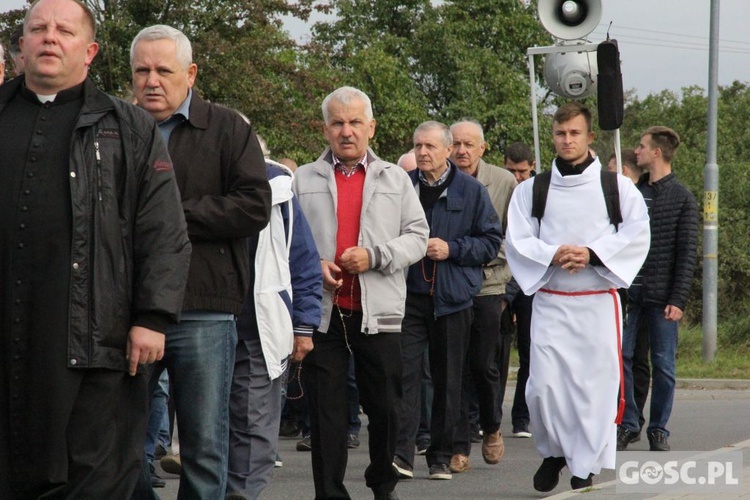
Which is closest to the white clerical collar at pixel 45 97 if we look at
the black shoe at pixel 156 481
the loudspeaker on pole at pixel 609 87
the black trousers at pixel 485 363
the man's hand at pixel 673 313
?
the black shoe at pixel 156 481

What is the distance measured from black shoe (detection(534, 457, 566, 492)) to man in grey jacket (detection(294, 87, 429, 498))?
3.10ft

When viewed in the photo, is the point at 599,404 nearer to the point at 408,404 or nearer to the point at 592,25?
the point at 408,404

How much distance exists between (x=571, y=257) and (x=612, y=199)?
0.47 m

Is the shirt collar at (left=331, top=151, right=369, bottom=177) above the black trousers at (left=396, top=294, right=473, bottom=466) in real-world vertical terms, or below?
above

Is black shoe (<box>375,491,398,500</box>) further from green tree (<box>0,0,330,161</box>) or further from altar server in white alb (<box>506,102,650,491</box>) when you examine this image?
green tree (<box>0,0,330,161</box>)

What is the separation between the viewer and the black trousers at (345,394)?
23.0ft

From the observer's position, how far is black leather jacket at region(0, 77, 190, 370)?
4555 mm

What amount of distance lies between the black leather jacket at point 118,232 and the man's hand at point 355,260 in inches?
92.4

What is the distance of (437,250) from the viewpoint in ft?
27.9

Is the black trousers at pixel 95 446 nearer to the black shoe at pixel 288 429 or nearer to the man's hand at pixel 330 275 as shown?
the man's hand at pixel 330 275

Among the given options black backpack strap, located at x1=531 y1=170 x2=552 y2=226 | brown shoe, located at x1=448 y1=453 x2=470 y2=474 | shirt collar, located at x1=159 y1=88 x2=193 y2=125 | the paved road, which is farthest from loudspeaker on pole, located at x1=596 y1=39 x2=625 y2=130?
shirt collar, located at x1=159 y1=88 x2=193 y2=125

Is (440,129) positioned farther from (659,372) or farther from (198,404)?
(198,404)

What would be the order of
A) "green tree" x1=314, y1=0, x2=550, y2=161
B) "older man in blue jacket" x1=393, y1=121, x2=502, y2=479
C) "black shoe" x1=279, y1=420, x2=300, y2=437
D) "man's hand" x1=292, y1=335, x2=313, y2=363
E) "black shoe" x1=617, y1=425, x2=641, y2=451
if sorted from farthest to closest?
"green tree" x1=314, y1=0, x2=550, y2=161 < "black shoe" x1=279, y1=420, x2=300, y2=437 < "black shoe" x1=617, y1=425, x2=641, y2=451 < "older man in blue jacket" x1=393, y1=121, x2=502, y2=479 < "man's hand" x1=292, y1=335, x2=313, y2=363

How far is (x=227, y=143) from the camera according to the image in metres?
5.72
